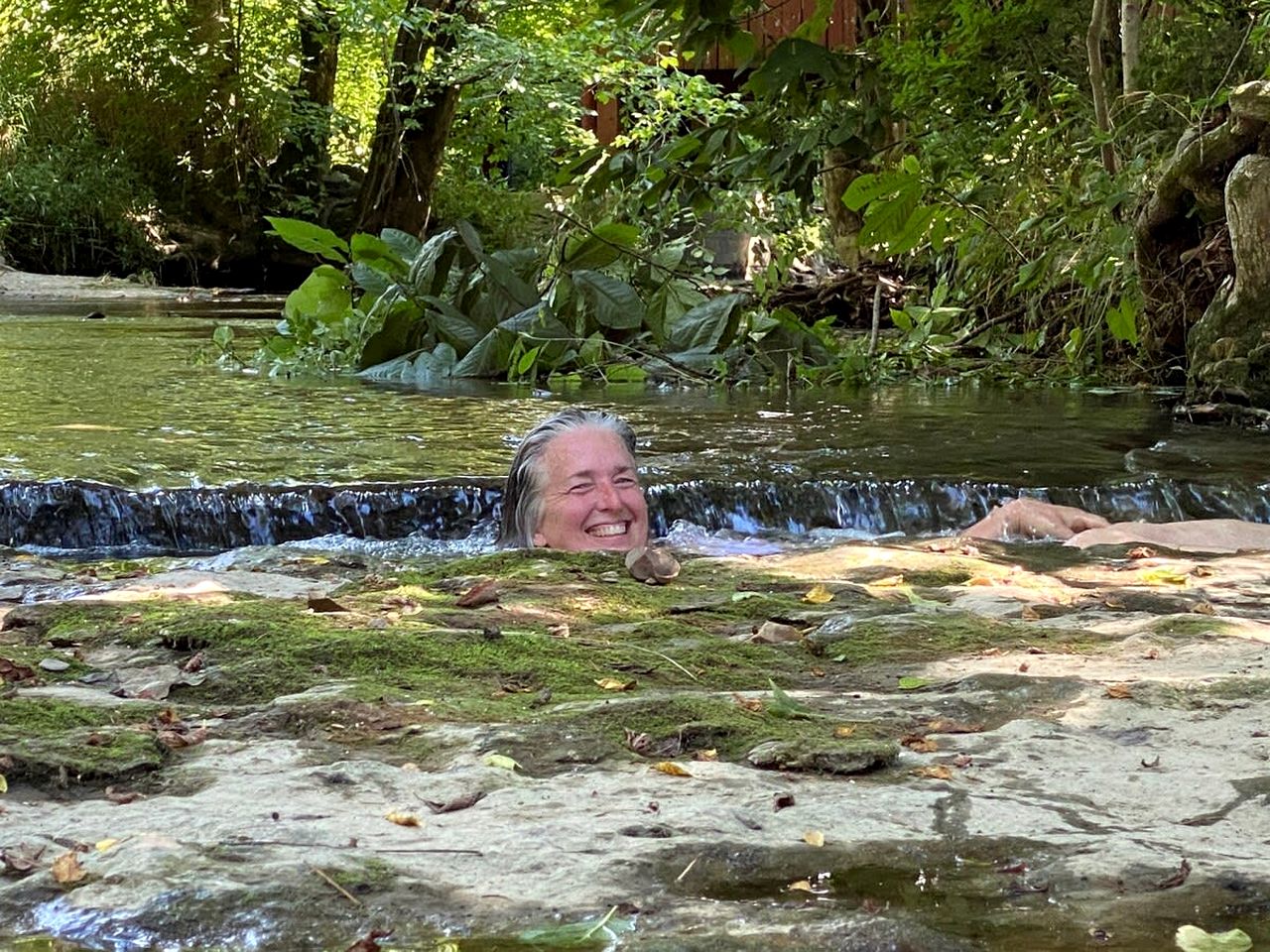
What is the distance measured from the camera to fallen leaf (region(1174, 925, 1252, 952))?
1.82 m

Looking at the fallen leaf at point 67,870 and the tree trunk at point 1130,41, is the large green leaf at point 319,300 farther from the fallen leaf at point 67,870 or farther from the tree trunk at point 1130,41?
the fallen leaf at point 67,870

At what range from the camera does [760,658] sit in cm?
355

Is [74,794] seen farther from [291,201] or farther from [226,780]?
[291,201]

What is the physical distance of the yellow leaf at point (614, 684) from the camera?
317 cm

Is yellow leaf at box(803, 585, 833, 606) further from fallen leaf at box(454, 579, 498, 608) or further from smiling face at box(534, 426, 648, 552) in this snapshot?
smiling face at box(534, 426, 648, 552)

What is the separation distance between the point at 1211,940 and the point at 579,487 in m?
3.53

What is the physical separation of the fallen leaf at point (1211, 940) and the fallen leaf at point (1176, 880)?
0.49ft

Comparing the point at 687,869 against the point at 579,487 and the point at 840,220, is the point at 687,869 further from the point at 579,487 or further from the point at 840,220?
the point at 840,220

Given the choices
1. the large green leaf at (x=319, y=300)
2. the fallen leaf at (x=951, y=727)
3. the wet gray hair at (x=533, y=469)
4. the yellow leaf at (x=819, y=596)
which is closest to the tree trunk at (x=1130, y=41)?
the large green leaf at (x=319, y=300)

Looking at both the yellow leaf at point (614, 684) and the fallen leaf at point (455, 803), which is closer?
the fallen leaf at point (455, 803)

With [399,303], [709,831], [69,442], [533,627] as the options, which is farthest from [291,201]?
[709,831]

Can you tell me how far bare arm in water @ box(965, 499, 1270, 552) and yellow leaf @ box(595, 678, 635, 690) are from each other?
8.33ft

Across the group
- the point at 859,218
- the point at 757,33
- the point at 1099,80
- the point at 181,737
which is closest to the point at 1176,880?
the point at 181,737

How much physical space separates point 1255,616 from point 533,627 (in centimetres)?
165
